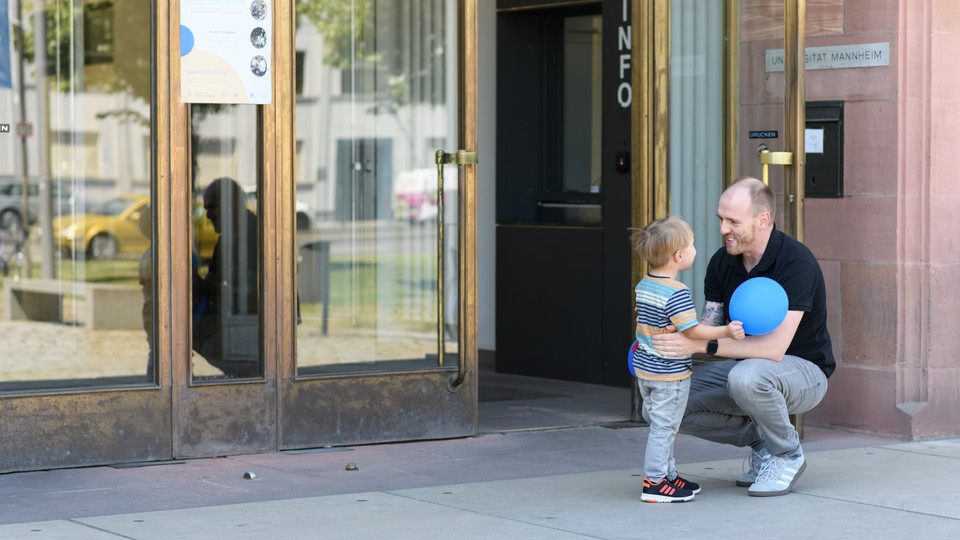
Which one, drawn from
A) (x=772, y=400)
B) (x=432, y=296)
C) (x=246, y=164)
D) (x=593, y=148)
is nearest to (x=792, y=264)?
(x=772, y=400)

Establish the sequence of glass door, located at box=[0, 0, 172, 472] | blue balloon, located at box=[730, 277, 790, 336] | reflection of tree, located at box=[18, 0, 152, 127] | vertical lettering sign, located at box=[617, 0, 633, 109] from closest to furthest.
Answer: blue balloon, located at box=[730, 277, 790, 336] → vertical lettering sign, located at box=[617, 0, 633, 109] → glass door, located at box=[0, 0, 172, 472] → reflection of tree, located at box=[18, 0, 152, 127]

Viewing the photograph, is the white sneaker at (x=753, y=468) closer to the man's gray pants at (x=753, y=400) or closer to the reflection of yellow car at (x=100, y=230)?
the man's gray pants at (x=753, y=400)

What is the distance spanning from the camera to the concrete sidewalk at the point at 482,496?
15.7 feet

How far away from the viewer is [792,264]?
17.6 feet

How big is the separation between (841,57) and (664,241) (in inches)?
104

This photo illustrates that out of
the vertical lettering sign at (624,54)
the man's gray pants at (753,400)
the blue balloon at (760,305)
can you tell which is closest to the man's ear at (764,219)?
the blue balloon at (760,305)

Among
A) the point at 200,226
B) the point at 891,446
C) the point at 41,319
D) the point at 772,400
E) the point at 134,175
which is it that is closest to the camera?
the point at 772,400

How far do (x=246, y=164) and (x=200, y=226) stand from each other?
62 cm

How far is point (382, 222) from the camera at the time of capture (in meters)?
8.71

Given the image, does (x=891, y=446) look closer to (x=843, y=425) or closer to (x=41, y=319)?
(x=843, y=425)

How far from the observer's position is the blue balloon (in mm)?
5113

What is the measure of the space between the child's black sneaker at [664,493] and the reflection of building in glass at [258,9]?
2850 millimetres

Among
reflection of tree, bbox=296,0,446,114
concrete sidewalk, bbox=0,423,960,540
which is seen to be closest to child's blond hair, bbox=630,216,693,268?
concrete sidewalk, bbox=0,423,960,540

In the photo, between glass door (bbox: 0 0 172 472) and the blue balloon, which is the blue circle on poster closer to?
the blue balloon
